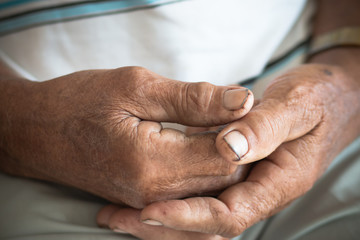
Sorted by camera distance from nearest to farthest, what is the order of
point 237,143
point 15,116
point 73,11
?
point 237,143 < point 15,116 < point 73,11

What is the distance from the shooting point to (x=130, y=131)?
522 mm

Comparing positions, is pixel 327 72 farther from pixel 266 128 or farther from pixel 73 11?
pixel 73 11

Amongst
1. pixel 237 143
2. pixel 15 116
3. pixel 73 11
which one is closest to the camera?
pixel 237 143

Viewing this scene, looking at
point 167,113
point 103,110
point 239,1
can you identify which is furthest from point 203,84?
point 239,1

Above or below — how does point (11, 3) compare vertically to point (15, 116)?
above

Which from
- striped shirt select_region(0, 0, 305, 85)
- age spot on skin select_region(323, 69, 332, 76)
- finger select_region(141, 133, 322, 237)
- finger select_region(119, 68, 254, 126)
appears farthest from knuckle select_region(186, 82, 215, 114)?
age spot on skin select_region(323, 69, 332, 76)

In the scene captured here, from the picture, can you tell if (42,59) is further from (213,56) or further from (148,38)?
(213,56)

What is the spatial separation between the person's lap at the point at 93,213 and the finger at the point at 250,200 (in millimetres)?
82

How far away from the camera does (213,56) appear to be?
838 millimetres

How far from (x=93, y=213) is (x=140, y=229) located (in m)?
0.14

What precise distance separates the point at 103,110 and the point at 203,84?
0.19 metres

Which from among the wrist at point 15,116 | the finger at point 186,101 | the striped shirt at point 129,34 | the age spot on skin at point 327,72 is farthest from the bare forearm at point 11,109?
the age spot on skin at point 327,72

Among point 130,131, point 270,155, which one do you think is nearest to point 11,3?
point 130,131

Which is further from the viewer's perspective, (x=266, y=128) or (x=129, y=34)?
(x=129, y=34)
